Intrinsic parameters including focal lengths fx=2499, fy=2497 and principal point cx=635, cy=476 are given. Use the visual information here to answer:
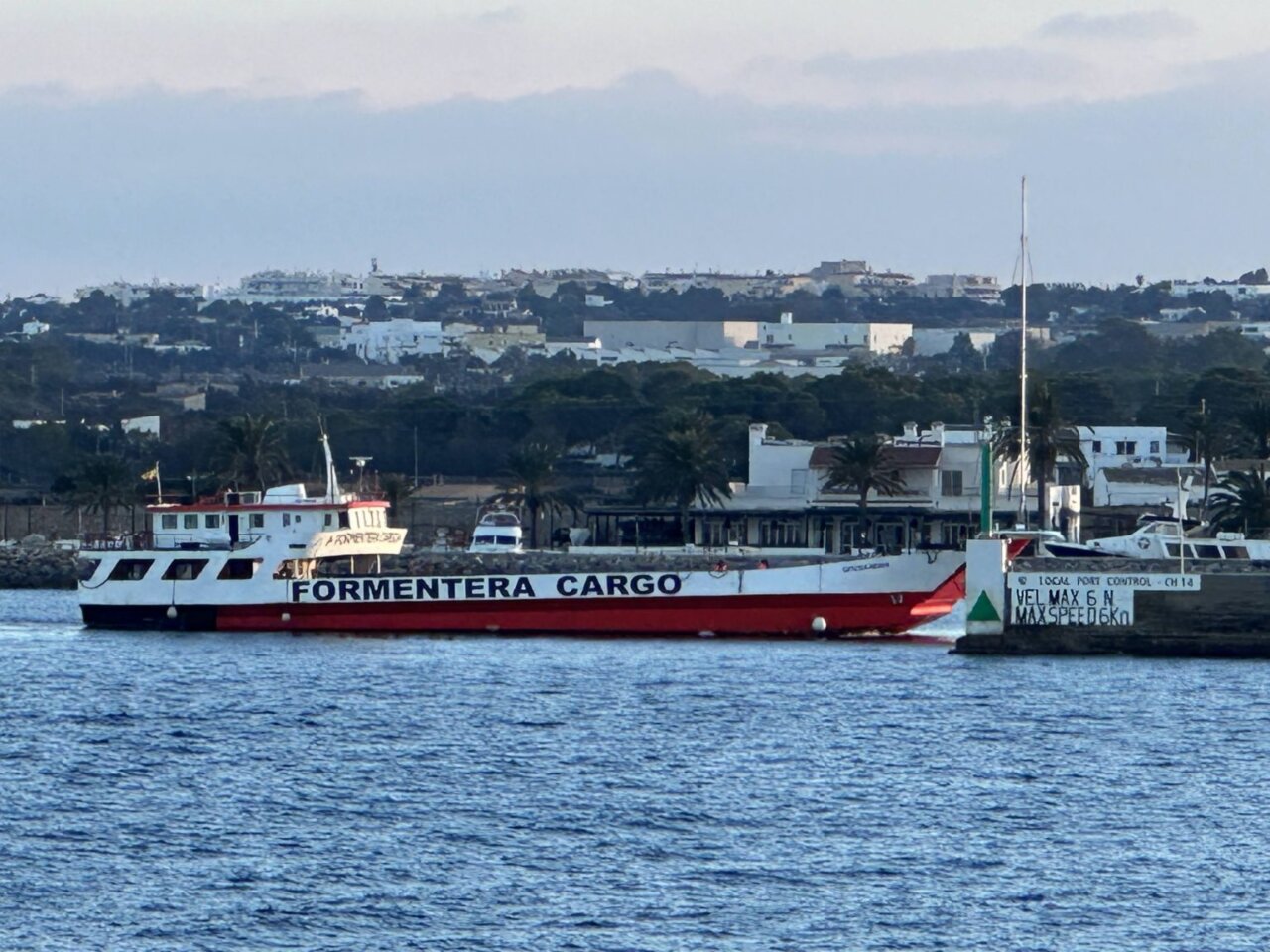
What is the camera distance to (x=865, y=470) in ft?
293

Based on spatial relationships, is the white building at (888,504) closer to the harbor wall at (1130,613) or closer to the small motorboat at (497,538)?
the small motorboat at (497,538)

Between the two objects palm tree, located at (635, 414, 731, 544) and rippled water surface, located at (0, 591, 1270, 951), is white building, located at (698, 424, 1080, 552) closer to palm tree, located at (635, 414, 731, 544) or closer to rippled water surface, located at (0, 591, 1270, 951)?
palm tree, located at (635, 414, 731, 544)

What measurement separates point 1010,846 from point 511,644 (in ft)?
94.7

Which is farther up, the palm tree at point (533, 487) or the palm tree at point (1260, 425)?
the palm tree at point (1260, 425)

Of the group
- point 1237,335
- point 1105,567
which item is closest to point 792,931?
point 1105,567

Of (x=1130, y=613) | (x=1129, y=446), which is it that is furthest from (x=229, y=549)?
(x=1129, y=446)

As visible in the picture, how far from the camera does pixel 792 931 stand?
2809cm

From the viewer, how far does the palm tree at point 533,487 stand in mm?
93438

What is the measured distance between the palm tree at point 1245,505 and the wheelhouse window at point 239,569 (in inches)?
1218

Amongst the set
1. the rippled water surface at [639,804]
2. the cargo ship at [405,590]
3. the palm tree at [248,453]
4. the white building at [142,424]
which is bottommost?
the rippled water surface at [639,804]

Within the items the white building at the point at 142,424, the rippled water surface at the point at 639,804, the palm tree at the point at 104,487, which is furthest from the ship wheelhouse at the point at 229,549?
the white building at the point at 142,424

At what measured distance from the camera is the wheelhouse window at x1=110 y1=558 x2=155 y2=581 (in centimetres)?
6372

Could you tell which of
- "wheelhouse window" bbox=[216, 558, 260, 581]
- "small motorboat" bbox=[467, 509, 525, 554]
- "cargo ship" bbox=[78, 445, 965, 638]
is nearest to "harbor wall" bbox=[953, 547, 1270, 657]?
"cargo ship" bbox=[78, 445, 965, 638]

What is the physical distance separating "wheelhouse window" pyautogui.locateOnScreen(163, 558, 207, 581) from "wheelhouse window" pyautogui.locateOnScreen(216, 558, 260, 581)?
55 centimetres
